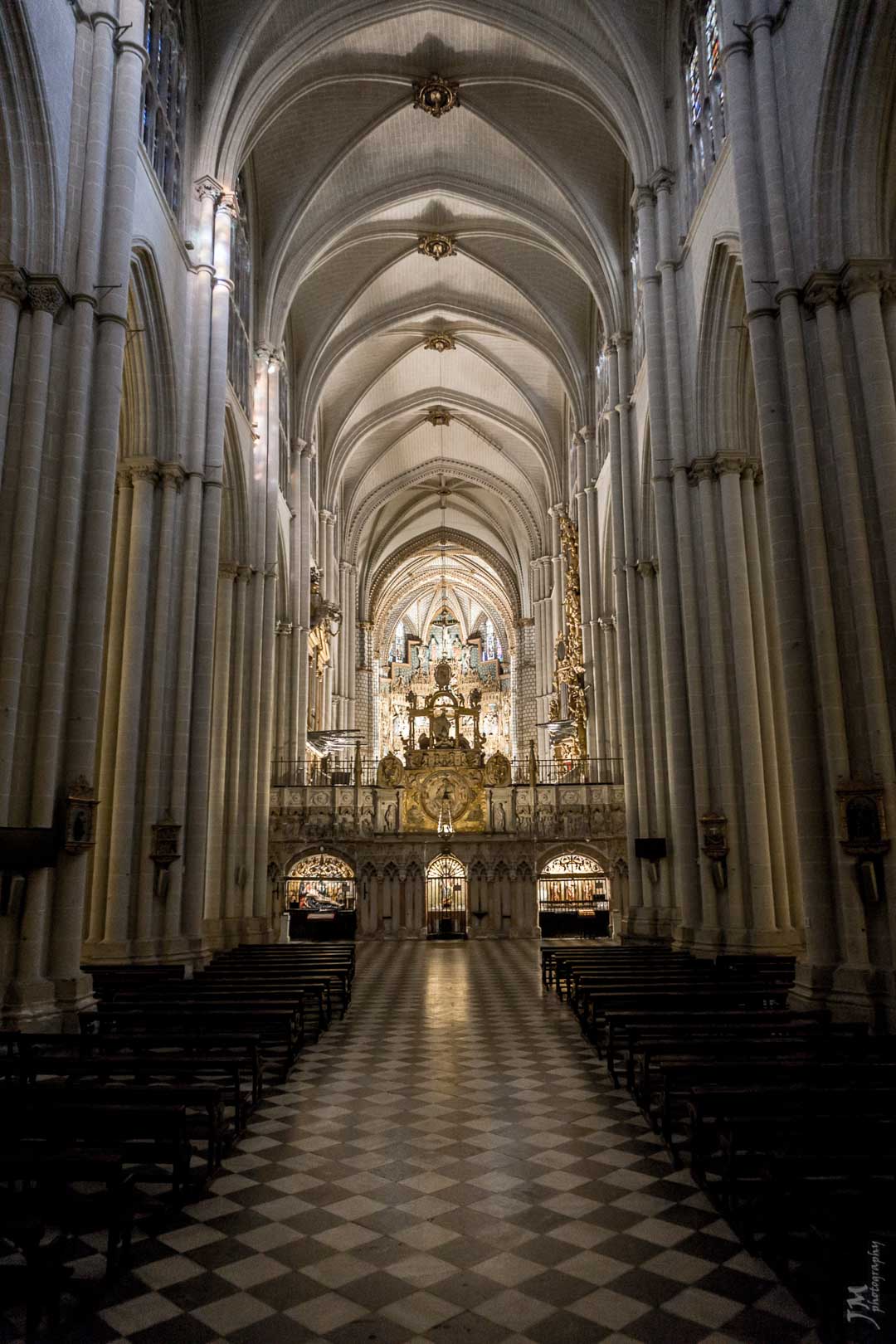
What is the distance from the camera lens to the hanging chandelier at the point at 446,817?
26.6 m

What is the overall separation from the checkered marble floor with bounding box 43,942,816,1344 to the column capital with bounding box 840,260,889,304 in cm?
927

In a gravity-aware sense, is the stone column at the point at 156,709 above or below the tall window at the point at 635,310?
below

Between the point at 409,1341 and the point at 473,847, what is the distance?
22882 mm

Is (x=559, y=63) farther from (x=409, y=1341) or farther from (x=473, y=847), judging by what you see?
(x=409, y=1341)

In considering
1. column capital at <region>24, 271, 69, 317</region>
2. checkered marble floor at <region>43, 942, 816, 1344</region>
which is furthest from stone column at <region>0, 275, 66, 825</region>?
checkered marble floor at <region>43, 942, 816, 1344</region>

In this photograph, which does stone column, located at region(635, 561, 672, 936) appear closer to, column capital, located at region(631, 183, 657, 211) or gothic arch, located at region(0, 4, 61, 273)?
column capital, located at region(631, 183, 657, 211)

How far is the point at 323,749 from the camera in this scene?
3366cm

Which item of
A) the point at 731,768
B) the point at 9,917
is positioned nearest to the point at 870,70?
the point at 731,768

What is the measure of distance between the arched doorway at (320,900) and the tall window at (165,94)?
664 inches

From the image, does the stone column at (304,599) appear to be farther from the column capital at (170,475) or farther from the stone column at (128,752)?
the stone column at (128,752)

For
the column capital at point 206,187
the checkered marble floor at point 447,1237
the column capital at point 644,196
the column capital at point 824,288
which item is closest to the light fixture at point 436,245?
the column capital at point 644,196

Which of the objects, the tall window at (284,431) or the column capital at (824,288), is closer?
the column capital at (824,288)

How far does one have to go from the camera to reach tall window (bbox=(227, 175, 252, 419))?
848 inches

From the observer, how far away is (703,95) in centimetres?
1684
